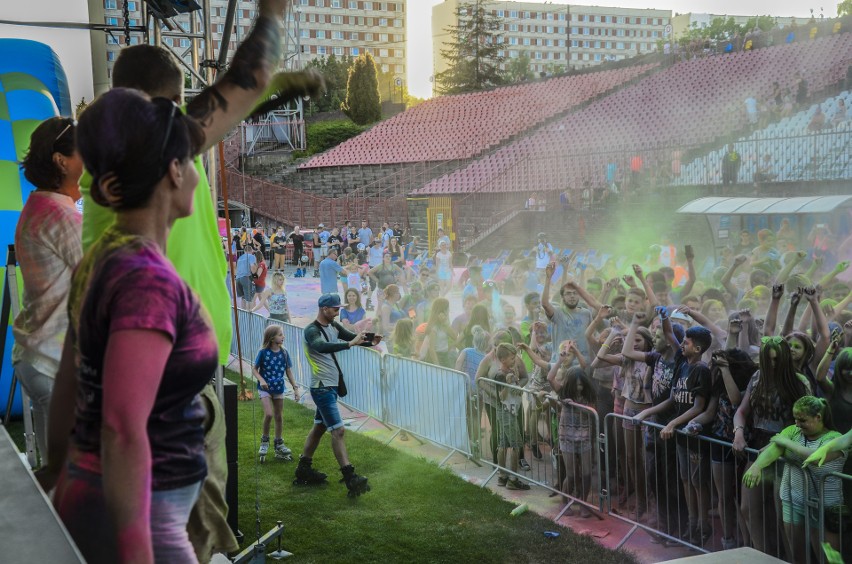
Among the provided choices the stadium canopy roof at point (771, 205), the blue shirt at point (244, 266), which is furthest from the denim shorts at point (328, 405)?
the blue shirt at point (244, 266)

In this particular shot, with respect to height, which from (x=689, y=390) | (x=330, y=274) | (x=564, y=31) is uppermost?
(x=564, y=31)

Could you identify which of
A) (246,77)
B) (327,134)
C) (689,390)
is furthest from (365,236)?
(246,77)

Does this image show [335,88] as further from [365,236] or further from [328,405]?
[328,405]

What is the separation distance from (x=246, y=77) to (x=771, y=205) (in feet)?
38.1

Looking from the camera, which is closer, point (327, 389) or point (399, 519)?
point (399, 519)

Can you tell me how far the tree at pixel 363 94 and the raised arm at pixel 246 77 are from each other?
1015 inches

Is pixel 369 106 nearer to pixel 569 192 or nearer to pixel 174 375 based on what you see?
pixel 569 192

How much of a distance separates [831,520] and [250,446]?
5.41 metres

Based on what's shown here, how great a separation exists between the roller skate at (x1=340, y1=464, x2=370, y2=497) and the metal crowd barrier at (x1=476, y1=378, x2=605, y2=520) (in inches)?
37.5

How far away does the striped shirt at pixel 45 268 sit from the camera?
101 inches

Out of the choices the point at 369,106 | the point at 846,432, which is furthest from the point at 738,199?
the point at 369,106

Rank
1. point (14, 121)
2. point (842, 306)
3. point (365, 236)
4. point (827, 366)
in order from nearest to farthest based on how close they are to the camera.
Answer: point (827, 366) → point (842, 306) → point (14, 121) → point (365, 236)

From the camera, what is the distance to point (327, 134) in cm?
3009

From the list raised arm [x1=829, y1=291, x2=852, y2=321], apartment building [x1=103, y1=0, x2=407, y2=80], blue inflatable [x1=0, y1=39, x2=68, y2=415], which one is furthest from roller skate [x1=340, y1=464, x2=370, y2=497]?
apartment building [x1=103, y1=0, x2=407, y2=80]
